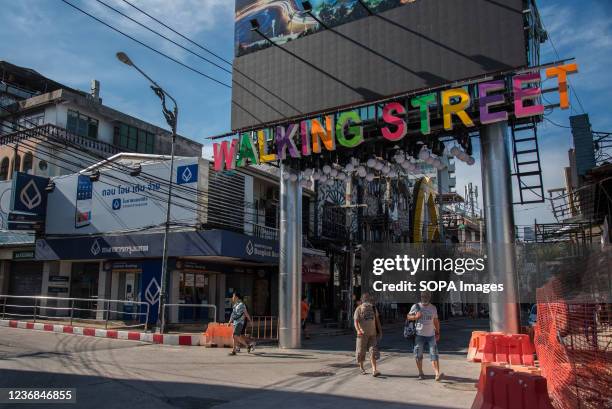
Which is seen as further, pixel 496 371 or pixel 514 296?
pixel 514 296

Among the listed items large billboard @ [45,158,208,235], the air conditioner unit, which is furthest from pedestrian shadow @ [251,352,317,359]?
the air conditioner unit

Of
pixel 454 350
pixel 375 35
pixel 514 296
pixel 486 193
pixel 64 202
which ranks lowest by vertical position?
pixel 454 350

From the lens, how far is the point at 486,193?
15.1m

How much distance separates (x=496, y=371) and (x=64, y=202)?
82.7ft

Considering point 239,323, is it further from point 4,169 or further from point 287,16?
point 4,169

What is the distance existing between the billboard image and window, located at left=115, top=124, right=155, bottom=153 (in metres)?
16.9

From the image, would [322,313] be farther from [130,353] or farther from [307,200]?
[130,353]

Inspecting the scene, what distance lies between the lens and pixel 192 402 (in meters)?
8.42

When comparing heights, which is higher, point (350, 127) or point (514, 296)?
point (350, 127)

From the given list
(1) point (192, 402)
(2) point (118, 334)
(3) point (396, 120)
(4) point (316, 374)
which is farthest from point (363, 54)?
(1) point (192, 402)

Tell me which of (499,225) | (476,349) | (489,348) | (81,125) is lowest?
(476,349)

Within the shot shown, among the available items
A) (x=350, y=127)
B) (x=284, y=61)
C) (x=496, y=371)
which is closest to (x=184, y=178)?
(x=284, y=61)

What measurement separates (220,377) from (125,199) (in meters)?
15.9

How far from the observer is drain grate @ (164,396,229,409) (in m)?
8.15
